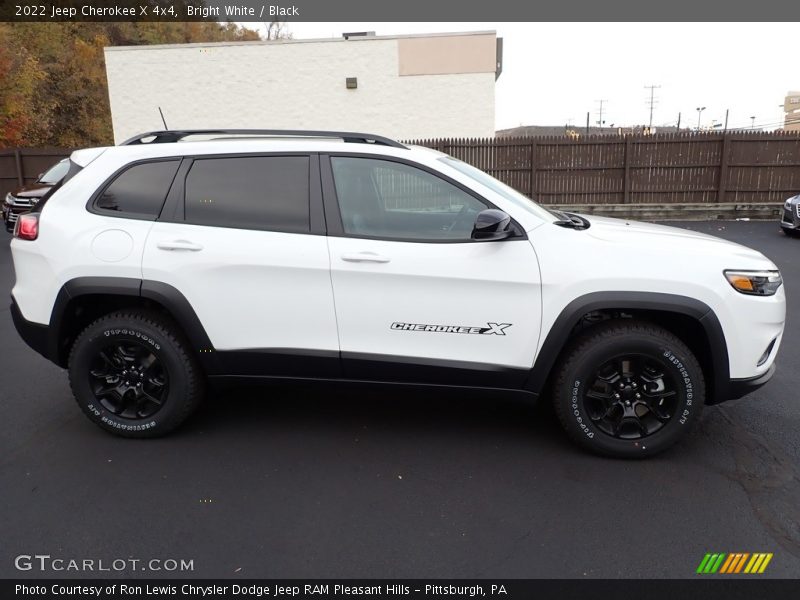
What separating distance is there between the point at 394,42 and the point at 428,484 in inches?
728

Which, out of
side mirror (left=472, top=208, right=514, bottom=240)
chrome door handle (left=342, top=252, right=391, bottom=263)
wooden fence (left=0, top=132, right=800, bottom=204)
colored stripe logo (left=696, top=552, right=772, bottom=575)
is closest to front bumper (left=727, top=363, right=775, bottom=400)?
colored stripe logo (left=696, top=552, right=772, bottom=575)

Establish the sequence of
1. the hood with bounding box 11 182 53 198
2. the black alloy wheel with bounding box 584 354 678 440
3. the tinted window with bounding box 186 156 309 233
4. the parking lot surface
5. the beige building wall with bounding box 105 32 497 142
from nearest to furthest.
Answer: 1. the parking lot surface
2. the black alloy wheel with bounding box 584 354 678 440
3. the tinted window with bounding box 186 156 309 233
4. the hood with bounding box 11 182 53 198
5. the beige building wall with bounding box 105 32 497 142

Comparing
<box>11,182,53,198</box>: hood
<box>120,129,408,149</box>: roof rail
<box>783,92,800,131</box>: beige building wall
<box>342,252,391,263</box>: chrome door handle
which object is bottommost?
<box>11,182,53,198</box>: hood

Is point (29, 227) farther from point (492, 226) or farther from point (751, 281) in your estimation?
point (751, 281)

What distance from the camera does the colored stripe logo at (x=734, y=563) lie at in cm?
258

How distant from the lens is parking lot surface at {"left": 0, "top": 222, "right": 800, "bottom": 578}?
269 cm

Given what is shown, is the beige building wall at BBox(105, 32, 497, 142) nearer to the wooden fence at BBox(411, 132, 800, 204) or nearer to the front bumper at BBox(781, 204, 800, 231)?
the wooden fence at BBox(411, 132, 800, 204)

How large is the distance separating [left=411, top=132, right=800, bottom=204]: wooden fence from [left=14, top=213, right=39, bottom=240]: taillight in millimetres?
13726

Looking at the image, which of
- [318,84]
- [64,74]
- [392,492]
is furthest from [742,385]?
[64,74]

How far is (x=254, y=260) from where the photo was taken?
344 centimetres

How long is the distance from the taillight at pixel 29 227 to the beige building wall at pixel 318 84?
16686 millimetres

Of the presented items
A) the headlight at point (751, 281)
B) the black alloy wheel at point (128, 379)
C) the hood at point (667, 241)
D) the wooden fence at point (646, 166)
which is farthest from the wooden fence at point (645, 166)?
the black alloy wheel at point (128, 379)

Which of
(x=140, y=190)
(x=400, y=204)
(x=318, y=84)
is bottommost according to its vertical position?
(x=400, y=204)

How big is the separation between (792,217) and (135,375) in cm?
1271
